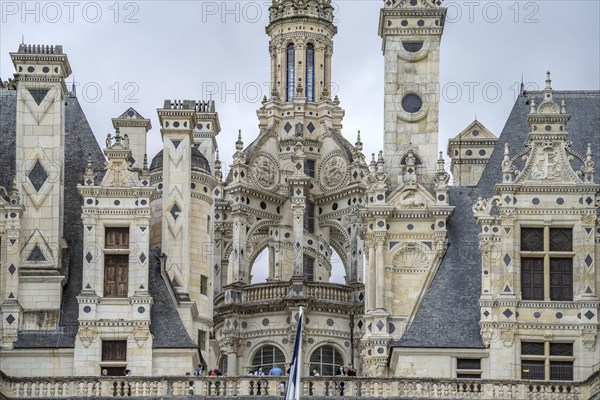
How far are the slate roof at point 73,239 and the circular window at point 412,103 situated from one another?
900 centimetres

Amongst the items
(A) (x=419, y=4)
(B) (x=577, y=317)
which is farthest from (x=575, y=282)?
(A) (x=419, y=4)

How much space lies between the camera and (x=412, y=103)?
331 feet

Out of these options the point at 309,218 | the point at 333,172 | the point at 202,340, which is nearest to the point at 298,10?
the point at 333,172

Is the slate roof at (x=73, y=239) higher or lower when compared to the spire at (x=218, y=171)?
lower

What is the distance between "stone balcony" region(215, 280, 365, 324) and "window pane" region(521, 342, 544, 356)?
28.1 metres

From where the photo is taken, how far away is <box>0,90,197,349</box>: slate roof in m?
95.9

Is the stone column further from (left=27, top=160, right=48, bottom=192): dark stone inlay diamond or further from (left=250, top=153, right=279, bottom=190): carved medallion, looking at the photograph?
(left=250, top=153, right=279, bottom=190): carved medallion

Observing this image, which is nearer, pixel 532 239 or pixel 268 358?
pixel 532 239

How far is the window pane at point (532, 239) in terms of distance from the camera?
9600cm

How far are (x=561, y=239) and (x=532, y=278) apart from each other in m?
1.42

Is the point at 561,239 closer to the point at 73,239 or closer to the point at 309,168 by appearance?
the point at 73,239

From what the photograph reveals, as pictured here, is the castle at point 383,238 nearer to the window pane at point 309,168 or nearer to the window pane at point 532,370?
the window pane at point 532,370

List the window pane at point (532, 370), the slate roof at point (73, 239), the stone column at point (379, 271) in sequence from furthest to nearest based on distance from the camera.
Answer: the stone column at point (379, 271), the slate roof at point (73, 239), the window pane at point (532, 370)

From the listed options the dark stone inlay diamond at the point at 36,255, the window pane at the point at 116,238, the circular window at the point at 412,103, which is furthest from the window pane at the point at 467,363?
the dark stone inlay diamond at the point at 36,255
